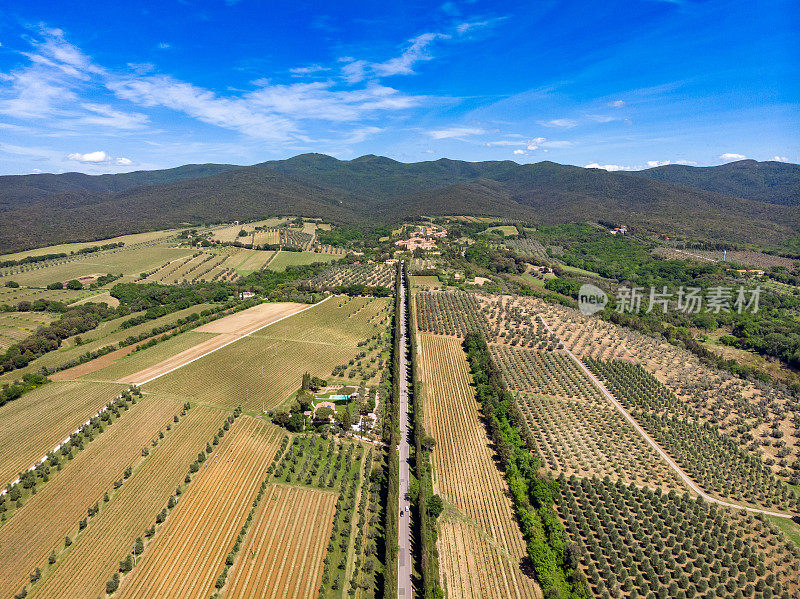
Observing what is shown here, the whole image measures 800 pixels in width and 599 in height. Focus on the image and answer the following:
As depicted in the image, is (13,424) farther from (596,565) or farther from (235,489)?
(596,565)

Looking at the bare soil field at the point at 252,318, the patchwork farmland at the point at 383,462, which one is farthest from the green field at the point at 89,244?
the bare soil field at the point at 252,318

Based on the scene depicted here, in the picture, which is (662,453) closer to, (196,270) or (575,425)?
(575,425)

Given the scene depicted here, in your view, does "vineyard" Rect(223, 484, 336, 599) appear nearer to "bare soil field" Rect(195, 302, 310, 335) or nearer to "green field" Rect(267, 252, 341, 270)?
"bare soil field" Rect(195, 302, 310, 335)

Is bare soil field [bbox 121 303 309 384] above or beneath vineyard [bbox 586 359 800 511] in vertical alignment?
above

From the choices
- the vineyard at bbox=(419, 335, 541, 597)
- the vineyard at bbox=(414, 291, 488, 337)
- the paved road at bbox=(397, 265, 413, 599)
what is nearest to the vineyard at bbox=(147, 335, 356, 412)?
the paved road at bbox=(397, 265, 413, 599)

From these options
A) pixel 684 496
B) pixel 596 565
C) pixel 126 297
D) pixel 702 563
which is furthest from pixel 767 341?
pixel 126 297

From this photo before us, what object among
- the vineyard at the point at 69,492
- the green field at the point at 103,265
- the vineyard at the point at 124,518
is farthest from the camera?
the green field at the point at 103,265

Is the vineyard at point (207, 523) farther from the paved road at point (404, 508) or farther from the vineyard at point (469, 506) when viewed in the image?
the vineyard at point (469, 506)
